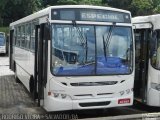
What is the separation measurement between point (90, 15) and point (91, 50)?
2.94 ft

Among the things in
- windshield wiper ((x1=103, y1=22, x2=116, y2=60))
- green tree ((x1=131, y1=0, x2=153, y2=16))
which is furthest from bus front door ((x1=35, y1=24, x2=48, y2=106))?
green tree ((x1=131, y1=0, x2=153, y2=16))

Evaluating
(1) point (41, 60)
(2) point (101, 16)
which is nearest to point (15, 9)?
(1) point (41, 60)

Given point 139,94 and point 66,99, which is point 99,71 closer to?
point 66,99

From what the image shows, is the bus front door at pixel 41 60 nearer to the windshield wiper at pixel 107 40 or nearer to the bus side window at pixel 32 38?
the bus side window at pixel 32 38

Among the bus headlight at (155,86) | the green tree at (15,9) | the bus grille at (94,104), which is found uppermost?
the green tree at (15,9)

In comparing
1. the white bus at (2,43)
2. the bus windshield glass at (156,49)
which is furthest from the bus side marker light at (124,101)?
the white bus at (2,43)

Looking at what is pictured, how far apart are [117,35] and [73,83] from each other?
5.52 feet

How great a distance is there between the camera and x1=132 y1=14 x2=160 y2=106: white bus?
11.0 meters

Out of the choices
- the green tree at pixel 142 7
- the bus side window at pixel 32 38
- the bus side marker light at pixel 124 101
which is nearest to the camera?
the bus side marker light at pixel 124 101

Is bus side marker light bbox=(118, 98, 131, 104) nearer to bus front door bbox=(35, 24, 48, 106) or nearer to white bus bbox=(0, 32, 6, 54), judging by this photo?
bus front door bbox=(35, 24, 48, 106)

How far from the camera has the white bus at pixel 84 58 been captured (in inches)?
379

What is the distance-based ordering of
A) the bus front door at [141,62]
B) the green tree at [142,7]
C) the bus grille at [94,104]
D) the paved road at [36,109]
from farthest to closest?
the green tree at [142,7] → the bus front door at [141,62] → the paved road at [36,109] → the bus grille at [94,104]

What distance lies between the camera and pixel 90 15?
10.1m

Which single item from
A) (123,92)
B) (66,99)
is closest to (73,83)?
(66,99)
